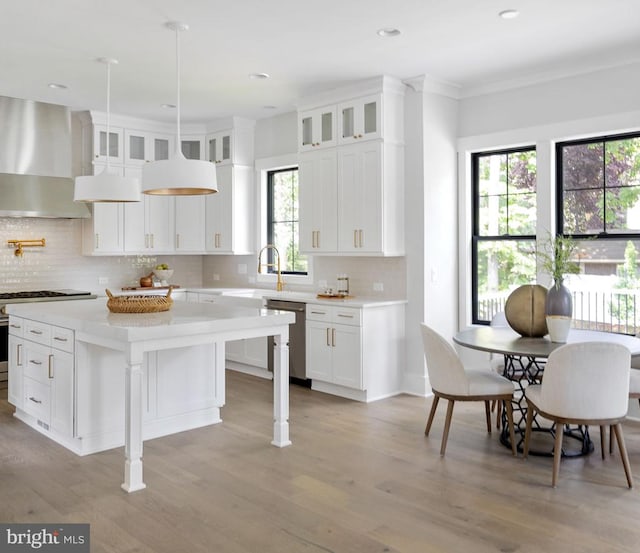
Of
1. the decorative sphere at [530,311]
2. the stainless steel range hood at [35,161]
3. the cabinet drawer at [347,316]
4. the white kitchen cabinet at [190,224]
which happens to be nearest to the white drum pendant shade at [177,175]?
the cabinet drawer at [347,316]

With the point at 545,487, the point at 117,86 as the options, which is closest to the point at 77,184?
the point at 117,86

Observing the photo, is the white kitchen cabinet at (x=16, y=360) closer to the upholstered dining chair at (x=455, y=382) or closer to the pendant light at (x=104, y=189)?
the pendant light at (x=104, y=189)

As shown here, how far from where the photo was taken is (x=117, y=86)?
229 inches

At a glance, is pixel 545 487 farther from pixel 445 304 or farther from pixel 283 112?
pixel 283 112

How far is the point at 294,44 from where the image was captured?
4.66 metres

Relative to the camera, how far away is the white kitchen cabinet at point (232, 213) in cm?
725

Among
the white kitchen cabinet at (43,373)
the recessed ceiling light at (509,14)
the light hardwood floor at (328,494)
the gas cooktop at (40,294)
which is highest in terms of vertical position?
the recessed ceiling light at (509,14)

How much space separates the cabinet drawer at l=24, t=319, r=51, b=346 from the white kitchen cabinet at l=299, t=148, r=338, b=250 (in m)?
2.66

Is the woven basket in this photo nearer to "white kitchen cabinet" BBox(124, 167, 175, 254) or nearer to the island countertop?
the island countertop

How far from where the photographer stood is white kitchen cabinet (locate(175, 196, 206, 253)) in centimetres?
753

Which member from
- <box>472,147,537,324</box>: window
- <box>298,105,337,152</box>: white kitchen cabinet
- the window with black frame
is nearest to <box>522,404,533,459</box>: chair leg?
the window with black frame

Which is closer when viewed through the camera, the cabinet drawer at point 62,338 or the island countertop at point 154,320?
the island countertop at point 154,320

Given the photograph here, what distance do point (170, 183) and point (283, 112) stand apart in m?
3.55

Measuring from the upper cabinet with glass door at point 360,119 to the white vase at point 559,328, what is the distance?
2.35 metres
